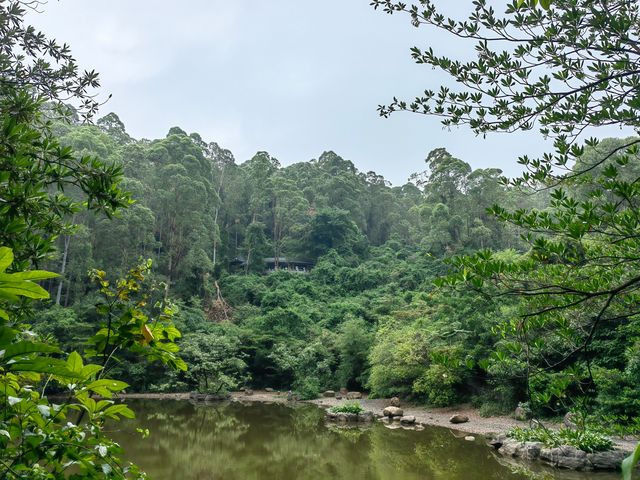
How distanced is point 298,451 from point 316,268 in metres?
18.0

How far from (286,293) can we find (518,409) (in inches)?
533

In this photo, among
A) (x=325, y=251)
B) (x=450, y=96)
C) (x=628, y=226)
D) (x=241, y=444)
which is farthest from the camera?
(x=325, y=251)

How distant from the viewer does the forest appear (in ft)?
3.69

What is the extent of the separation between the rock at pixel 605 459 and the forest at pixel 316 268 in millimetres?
205

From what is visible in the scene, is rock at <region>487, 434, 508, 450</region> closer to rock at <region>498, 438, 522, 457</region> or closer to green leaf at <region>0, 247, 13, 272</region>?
rock at <region>498, 438, 522, 457</region>

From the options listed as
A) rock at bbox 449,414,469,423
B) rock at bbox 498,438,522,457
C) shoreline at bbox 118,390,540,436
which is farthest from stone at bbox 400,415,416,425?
rock at bbox 498,438,522,457

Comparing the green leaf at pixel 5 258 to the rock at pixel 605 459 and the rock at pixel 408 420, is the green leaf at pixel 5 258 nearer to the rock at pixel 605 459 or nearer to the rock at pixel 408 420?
the rock at pixel 605 459

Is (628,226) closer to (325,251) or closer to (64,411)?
(64,411)

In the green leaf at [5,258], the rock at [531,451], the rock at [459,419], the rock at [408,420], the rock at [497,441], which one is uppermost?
the green leaf at [5,258]

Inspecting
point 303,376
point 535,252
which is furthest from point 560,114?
point 303,376

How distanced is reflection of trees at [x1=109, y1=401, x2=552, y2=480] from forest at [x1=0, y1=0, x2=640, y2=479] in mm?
1608

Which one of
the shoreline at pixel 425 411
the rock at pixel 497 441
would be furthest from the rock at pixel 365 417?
the rock at pixel 497 441

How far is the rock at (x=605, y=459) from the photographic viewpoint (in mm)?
6117

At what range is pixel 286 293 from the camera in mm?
21516
